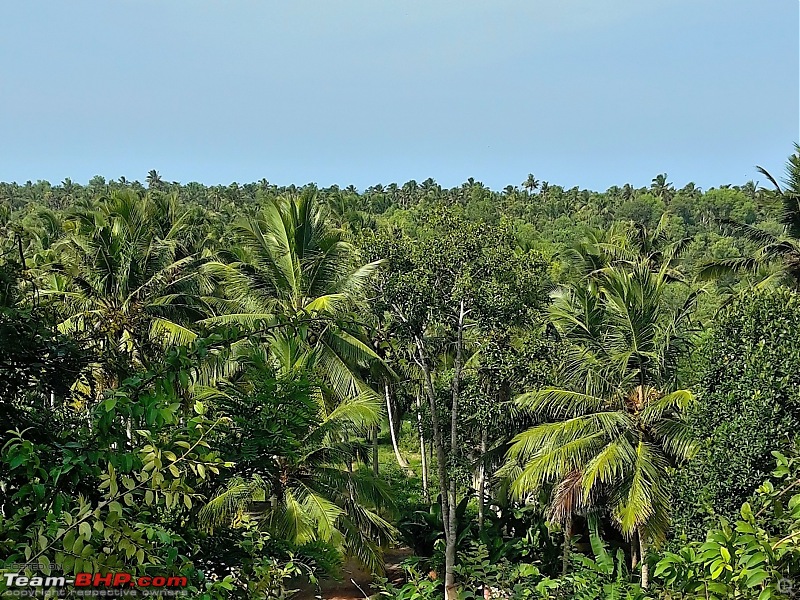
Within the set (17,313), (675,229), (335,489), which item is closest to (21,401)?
(17,313)

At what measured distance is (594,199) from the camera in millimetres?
56156

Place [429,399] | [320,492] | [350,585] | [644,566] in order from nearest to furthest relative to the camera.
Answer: [644,566], [320,492], [429,399], [350,585]

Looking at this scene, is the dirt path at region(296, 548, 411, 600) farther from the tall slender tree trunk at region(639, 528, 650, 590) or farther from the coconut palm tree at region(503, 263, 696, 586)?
the tall slender tree trunk at region(639, 528, 650, 590)

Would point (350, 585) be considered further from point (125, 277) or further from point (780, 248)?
point (780, 248)

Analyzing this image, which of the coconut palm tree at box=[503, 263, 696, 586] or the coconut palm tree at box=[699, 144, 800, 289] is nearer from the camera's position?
the coconut palm tree at box=[503, 263, 696, 586]

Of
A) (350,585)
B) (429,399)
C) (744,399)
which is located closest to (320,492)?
(429,399)

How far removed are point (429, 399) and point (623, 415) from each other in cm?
324

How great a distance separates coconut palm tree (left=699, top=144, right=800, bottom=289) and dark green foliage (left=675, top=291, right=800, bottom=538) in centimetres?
472

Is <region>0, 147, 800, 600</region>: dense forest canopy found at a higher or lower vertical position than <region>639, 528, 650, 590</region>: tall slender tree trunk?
higher

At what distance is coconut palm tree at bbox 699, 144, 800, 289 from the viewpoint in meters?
11.6

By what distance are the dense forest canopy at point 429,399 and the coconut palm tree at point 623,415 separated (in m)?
0.04

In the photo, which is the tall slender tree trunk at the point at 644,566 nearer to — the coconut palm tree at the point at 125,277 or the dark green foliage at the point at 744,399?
the dark green foliage at the point at 744,399

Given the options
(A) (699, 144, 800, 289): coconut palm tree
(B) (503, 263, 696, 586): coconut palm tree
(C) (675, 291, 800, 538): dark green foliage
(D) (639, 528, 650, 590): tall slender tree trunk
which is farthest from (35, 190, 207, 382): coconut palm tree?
(A) (699, 144, 800, 289): coconut palm tree

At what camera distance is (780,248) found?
1170 centimetres
